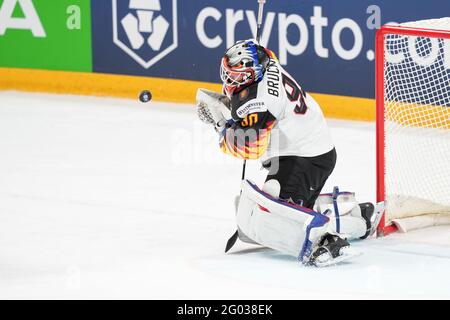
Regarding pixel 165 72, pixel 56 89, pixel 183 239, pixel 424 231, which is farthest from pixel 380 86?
pixel 56 89

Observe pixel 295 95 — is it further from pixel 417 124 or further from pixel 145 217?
pixel 417 124

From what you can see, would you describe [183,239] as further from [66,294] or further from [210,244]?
[66,294]

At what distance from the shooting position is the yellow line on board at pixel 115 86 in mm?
8422

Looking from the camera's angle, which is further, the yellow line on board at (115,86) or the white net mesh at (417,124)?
the yellow line on board at (115,86)

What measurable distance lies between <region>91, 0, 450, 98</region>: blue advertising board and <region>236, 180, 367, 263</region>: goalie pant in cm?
271

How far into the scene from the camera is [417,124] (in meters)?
6.92

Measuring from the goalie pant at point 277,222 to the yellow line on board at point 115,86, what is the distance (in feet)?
9.19

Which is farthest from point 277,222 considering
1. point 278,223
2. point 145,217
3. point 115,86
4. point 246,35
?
point 115,86

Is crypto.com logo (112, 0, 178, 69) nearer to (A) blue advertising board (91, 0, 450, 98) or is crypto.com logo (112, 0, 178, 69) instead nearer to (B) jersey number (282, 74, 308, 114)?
(A) blue advertising board (91, 0, 450, 98)

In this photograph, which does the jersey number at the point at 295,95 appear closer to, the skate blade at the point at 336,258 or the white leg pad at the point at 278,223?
the white leg pad at the point at 278,223

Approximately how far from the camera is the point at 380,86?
19.4 ft

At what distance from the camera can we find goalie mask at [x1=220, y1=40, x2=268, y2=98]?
5.41 meters

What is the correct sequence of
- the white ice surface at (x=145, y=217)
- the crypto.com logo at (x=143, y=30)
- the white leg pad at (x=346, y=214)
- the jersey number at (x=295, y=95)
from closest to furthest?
the white ice surface at (x=145, y=217)
the jersey number at (x=295, y=95)
the white leg pad at (x=346, y=214)
the crypto.com logo at (x=143, y=30)

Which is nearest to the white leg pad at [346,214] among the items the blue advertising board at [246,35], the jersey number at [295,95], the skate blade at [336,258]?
the skate blade at [336,258]
